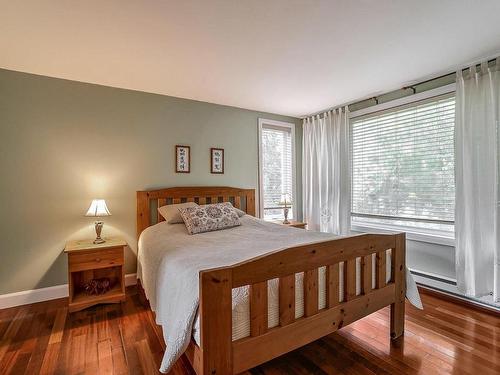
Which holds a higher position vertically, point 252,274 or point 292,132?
point 292,132

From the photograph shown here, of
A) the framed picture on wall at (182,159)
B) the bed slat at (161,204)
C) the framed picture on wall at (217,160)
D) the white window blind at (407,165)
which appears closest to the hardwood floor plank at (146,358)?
the bed slat at (161,204)

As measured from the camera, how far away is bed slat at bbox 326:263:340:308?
1.60 meters

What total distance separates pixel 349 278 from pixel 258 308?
0.72m

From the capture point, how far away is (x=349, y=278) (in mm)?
1693

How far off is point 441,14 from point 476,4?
0.18m

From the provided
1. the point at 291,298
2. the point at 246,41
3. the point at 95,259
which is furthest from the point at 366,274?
the point at 95,259

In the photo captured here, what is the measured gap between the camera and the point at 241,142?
3764 millimetres

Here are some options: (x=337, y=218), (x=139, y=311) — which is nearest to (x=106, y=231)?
(x=139, y=311)

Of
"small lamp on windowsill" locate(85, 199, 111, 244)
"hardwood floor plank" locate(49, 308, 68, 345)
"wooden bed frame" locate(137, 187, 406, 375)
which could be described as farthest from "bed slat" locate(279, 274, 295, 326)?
"small lamp on windowsill" locate(85, 199, 111, 244)

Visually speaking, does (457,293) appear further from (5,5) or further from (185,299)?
(5,5)

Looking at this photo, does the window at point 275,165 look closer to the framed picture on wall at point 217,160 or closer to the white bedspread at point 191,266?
the framed picture on wall at point 217,160

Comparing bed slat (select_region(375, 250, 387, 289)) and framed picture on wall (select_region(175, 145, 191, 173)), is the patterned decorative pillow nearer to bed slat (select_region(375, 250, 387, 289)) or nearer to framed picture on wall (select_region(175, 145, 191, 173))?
framed picture on wall (select_region(175, 145, 191, 173))

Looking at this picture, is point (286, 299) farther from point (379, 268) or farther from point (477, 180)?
point (477, 180)

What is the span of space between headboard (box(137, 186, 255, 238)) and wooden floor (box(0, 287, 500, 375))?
1043mm
